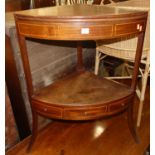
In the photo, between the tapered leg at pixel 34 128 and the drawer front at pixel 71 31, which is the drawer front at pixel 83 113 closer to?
the tapered leg at pixel 34 128

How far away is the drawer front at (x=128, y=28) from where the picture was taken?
33.6 inches

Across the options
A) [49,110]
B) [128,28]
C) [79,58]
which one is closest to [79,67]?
[79,58]

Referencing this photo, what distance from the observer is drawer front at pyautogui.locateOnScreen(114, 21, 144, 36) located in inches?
33.6

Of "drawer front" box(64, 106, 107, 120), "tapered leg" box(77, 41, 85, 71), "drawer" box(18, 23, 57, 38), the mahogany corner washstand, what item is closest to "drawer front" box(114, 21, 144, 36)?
the mahogany corner washstand

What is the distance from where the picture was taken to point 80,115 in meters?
1.01

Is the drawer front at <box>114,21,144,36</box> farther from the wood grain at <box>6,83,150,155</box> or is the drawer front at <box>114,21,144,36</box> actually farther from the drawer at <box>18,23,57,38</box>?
the wood grain at <box>6,83,150,155</box>

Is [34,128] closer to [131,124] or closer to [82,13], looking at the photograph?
[131,124]

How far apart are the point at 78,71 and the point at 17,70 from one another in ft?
1.34

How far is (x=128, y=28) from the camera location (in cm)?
87

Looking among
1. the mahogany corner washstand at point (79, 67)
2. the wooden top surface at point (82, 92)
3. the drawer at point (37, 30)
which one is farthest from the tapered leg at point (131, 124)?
the drawer at point (37, 30)
